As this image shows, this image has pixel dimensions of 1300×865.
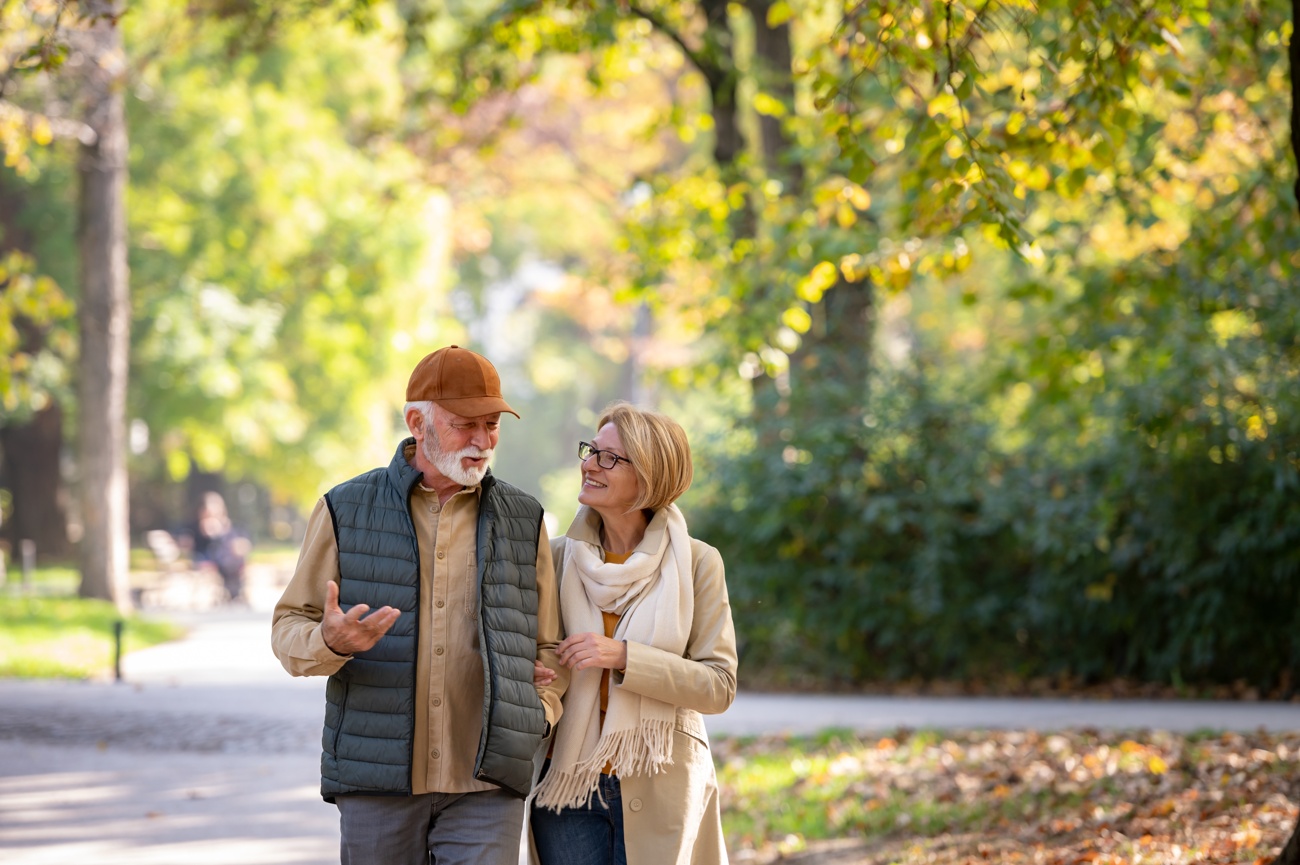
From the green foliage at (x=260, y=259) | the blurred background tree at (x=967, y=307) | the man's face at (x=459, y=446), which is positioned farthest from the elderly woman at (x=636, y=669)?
the green foliage at (x=260, y=259)

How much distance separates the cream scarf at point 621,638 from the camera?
390 centimetres

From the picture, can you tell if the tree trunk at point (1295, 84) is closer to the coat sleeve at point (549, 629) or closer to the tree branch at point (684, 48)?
the coat sleeve at point (549, 629)

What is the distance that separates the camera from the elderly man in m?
3.65

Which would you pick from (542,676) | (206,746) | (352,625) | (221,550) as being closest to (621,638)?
(542,676)

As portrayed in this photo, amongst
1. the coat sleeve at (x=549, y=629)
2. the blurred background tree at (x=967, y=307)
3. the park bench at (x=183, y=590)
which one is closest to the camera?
the coat sleeve at (x=549, y=629)

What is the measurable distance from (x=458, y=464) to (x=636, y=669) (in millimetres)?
726

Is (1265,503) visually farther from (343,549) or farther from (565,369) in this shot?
(565,369)

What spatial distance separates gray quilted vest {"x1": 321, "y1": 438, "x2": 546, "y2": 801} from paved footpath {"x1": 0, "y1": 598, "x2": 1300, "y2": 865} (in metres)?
3.70

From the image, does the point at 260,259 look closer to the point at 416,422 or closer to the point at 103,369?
the point at 103,369

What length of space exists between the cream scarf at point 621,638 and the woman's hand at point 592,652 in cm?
11

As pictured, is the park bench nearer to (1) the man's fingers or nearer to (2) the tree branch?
(2) the tree branch

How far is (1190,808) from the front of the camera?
6.98m

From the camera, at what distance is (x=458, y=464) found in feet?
12.5

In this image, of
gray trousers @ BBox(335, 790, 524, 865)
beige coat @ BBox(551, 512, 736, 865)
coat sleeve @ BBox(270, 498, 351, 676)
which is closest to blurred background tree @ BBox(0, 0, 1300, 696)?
beige coat @ BBox(551, 512, 736, 865)
